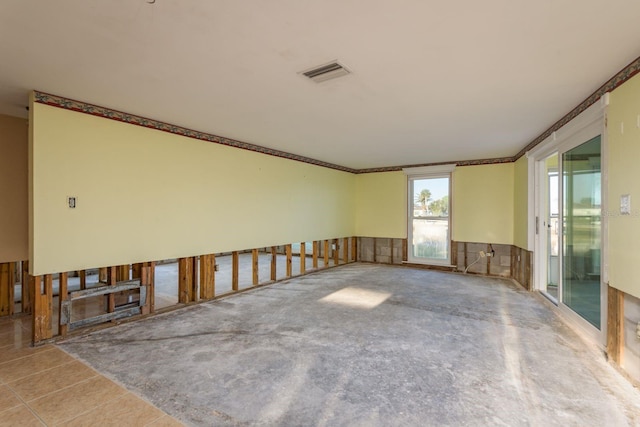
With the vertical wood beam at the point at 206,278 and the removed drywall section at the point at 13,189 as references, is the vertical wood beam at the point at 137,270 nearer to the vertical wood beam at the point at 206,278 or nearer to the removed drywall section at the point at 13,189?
the vertical wood beam at the point at 206,278

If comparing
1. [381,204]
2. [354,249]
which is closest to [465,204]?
[381,204]

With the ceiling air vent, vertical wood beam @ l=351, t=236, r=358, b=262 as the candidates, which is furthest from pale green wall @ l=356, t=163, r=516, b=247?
the ceiling air vent

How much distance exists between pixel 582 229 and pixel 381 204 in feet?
15.2

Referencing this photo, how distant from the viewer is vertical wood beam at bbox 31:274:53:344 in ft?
10.0

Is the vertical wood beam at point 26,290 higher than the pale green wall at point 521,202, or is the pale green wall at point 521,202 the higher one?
the pale green wall at point 521,202

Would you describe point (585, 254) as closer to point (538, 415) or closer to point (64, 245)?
point (538, 415)

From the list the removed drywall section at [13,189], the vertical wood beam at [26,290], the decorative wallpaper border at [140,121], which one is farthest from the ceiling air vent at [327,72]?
the vertical wood beam at [26,290]

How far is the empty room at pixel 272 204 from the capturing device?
1.97 meters

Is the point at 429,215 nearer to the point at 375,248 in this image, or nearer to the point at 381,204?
the point at 381,204

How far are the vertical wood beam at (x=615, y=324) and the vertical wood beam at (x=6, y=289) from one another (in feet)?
21.2

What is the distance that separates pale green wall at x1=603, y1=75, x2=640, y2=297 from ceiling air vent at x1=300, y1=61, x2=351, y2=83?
2223 millimetres

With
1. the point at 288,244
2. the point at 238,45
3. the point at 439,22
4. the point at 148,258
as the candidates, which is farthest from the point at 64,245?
the point at 439,22

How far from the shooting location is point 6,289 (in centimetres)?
390

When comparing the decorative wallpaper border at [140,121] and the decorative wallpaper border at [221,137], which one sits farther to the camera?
the decorative wallpaper border at [140,121]
